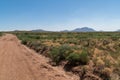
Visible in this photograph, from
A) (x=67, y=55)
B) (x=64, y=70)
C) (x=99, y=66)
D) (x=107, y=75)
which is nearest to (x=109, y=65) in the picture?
(x=99, y=66)

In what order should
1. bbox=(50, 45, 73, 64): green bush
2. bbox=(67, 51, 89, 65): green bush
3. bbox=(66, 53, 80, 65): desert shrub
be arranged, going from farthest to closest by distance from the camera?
bbox=(50, 45, 73, 64): green bush < bbox=(66, 53, 80, 65): desert shrub < bbox=(67, 51, 89, 65): green bush

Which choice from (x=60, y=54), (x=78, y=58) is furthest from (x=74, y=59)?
(x=60, y=54)

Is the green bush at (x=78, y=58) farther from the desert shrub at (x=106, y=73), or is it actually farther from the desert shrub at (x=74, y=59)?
the desert shrub at (x=106, y=73)

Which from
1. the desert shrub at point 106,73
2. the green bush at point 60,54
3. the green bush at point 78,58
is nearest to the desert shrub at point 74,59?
the green bush at point 78,58

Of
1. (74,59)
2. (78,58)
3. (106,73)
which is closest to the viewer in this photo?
(106,73)

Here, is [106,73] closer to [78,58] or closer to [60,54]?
[78,58]

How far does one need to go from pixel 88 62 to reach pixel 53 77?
3592mm

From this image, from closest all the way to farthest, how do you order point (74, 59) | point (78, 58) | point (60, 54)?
point (78, 58) < point (74, 59) < point (60, 54)

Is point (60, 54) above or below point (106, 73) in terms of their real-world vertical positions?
above

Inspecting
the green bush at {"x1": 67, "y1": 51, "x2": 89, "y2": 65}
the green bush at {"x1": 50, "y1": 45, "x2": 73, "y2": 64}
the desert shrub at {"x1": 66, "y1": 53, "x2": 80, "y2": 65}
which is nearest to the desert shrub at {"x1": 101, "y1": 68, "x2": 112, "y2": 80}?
the green bush at {"x1": 67, "y1": 51, "x2": 89, "y2": 65}

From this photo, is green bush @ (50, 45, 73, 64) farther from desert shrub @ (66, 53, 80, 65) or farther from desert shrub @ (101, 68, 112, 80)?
desert shrub @ (101, 68, 112, 80)

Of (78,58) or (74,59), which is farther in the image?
(74,59)

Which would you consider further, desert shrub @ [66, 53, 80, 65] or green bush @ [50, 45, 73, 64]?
green bush @ [50, 45, 73, 64]

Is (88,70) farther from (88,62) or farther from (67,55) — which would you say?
(67,55)
